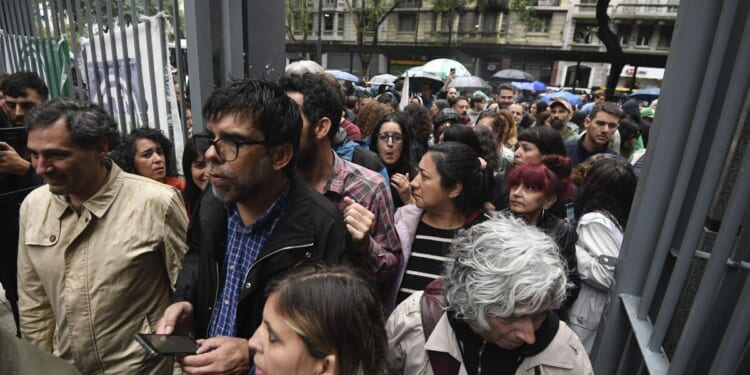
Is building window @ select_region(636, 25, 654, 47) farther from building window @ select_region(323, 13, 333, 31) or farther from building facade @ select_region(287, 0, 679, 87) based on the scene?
building window @ select_region(323, 13, 333, 31)

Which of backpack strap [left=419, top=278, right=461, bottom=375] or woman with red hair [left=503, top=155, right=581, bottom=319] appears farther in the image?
woman with red hair [left=503, top=155, right=581, bottom=319]

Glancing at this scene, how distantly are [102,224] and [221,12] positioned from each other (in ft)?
4.36

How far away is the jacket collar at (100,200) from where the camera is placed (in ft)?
6.06

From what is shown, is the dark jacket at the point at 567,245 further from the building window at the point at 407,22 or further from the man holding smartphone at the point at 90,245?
the building window at the point at 407,22

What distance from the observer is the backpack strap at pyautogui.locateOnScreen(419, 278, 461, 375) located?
4.88ft

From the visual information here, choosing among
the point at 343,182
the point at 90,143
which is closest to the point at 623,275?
the point at 343,182

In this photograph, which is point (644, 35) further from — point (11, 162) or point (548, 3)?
point (11, 162)

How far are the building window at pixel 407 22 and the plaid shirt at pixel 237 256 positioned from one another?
41078mm

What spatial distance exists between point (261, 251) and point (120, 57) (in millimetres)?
2120

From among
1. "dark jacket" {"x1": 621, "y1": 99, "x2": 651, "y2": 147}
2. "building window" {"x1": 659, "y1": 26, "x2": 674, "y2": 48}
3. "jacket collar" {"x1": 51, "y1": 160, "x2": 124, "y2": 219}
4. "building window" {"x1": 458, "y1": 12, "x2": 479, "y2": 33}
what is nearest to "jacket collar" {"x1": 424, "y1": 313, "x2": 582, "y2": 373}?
"jacket collar" {"x1": 51, "y1": 160, "x2": 124, "y2": 219}

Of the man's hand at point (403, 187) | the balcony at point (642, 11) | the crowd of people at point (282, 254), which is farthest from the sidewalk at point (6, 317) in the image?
the balcony at point (642, 11)

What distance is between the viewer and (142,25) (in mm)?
2564

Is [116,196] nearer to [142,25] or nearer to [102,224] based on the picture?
[102,224]

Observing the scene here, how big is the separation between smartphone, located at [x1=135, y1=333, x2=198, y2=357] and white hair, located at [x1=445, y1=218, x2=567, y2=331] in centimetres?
92
